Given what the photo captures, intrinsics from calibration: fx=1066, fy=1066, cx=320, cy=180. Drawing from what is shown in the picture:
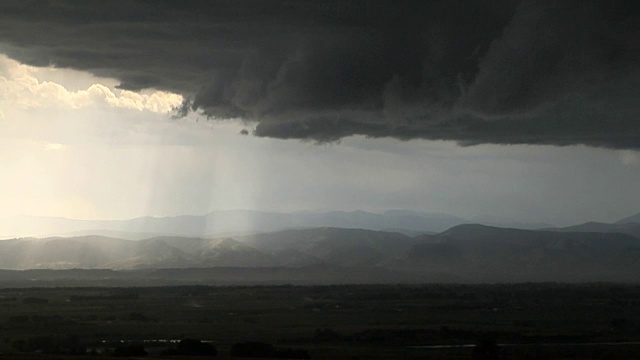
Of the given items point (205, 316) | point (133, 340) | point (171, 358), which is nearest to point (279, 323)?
point (205, 316)

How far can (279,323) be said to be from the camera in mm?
136875

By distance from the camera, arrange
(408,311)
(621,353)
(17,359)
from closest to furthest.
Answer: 1. (17,359)
2. (621,353)
3. (408,311)

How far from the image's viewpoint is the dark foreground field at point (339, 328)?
97.4m

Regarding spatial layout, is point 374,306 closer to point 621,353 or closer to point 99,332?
point 99,332

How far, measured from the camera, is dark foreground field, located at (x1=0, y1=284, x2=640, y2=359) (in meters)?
97.4

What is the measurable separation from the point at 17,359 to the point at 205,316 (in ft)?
219

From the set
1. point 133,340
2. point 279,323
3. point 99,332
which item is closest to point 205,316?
point 279,323

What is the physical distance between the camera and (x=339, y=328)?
128m

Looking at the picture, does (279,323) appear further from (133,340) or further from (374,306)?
(374,306)

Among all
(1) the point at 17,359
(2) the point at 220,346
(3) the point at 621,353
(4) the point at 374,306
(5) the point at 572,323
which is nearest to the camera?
(1) the point at 17,359

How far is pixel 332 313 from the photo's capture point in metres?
158

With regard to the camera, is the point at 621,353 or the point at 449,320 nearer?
the point at 621,353

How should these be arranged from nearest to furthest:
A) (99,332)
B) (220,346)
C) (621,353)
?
(621,353) → (220,346) → (99,332)

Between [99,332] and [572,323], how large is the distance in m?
59.0
